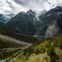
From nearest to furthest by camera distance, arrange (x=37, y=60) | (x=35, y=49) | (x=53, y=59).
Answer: (x=53, y=59)
(x=37, y=60)
(x=35, y=49)

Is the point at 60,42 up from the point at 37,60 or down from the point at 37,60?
up

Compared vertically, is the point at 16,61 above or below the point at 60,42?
below

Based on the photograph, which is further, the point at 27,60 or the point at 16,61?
the point at 16,61

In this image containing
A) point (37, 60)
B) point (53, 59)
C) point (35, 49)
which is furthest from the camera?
point (35, 49)

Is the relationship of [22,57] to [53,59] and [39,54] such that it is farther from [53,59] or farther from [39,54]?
[53,59]

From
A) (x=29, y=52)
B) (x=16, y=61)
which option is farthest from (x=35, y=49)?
(x=16, y=61)

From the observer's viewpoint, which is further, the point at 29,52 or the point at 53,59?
the point at 29,52

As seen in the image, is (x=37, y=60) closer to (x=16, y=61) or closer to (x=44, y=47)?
(x=44, y=47)

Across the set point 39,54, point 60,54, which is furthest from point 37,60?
point 60,54

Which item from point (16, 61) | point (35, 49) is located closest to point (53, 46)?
point (35, 49)
